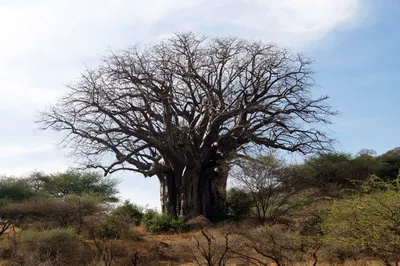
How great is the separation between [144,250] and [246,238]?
379cm

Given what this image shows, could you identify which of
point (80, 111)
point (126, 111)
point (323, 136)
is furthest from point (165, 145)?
point (323, 136)

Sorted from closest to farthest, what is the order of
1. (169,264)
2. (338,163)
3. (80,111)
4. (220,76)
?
(169,264)
(80,111)
(220,76)
(338,163)

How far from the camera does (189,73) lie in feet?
78.2

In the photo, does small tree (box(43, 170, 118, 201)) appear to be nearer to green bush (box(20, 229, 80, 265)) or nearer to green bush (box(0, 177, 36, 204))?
green bush (box(0, 177, 36, 204))

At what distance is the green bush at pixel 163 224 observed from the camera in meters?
23.3

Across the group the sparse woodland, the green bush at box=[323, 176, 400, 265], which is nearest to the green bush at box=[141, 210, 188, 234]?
the sparse woodland

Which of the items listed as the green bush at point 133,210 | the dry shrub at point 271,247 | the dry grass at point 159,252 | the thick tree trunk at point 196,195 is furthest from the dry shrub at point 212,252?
the green bush at point 133,210

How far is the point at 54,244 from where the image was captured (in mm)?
15906

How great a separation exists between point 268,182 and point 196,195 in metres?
3.50

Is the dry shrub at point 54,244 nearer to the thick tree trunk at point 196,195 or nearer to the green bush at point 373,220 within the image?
the thick tree trunk at point 196,195

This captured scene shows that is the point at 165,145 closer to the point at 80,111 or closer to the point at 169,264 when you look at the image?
the point at 80,111

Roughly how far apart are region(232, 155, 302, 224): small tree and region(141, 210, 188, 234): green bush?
10.6 ft

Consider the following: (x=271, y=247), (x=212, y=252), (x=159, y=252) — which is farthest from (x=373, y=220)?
(x=159, y=252)

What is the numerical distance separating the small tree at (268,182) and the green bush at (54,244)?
9131mm
